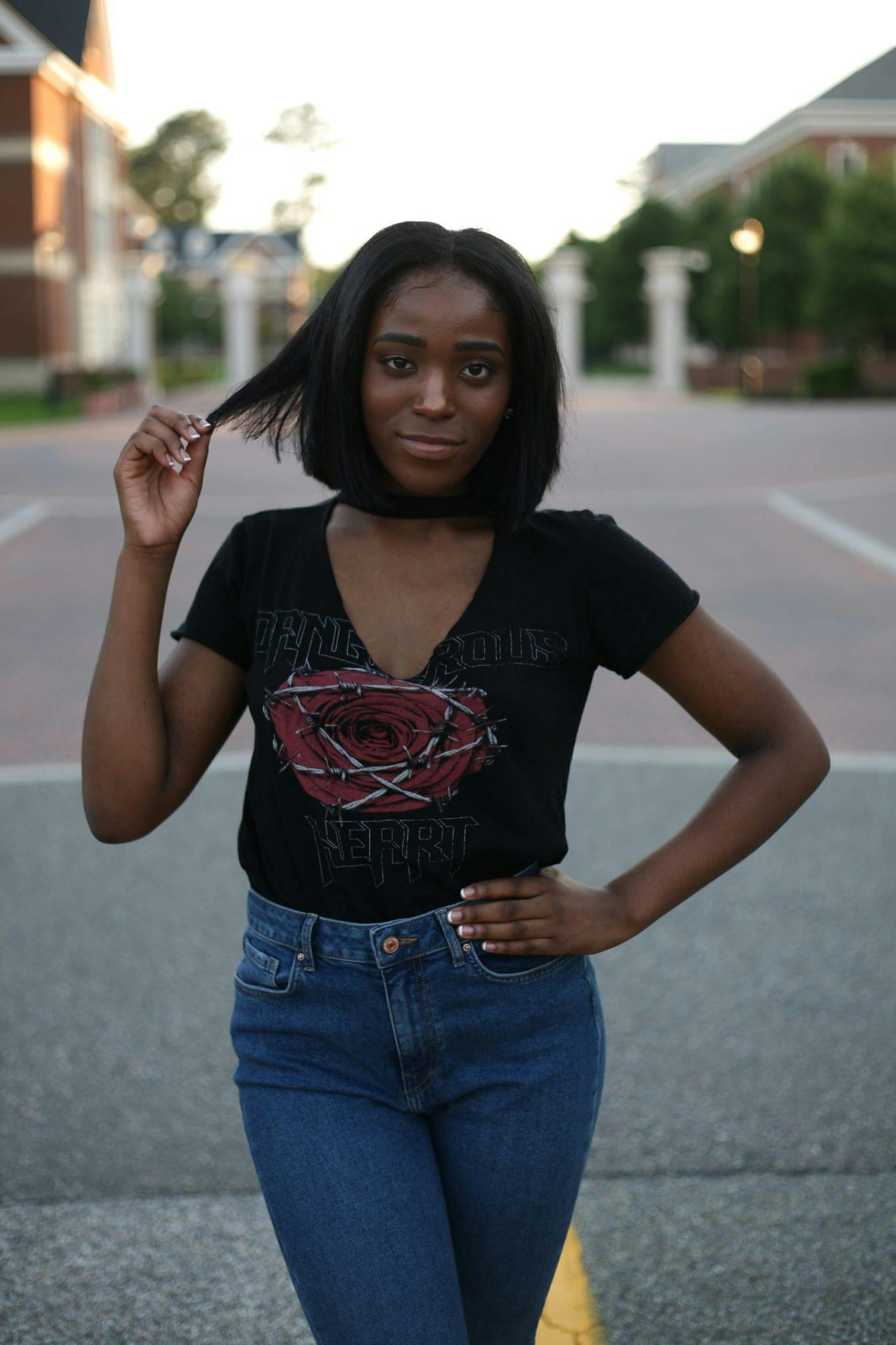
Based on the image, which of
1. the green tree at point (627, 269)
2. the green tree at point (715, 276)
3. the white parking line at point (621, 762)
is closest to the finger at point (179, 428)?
the white parking line at point (621, 762)

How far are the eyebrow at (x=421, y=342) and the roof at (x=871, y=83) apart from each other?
1.73 ft

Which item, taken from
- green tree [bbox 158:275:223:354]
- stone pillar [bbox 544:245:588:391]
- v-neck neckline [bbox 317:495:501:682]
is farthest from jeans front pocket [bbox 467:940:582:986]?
green tree [bbox 158:275:223:354]

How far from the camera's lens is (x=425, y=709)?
76.3 inches

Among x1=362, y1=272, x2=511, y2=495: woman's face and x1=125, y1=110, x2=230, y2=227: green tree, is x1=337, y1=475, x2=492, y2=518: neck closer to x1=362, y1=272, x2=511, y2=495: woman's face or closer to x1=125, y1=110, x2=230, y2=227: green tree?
x1=362, y1=272, x2=511, y2=495: woman's face

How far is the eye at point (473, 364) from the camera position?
1.98 m

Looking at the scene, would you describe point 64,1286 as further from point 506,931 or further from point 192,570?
point 192,570

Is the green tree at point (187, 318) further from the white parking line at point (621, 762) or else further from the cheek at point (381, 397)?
the cheek at point (381, 397)

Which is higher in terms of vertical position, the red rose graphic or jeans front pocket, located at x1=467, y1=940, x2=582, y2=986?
the red rose graphic

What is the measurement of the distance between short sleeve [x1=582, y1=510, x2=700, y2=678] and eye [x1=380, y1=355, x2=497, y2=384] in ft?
0.73

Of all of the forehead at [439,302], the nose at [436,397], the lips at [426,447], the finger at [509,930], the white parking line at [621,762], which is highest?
the forehead at [439,302]

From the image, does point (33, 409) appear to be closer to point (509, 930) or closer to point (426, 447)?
point (426, 447)

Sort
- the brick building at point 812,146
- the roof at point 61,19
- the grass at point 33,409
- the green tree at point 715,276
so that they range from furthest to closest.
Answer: the green tree at point 715,276, the grass at point 33,409, the roof at point 61,19, the brick building at point 812,146

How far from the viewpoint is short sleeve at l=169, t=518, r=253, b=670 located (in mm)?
2086

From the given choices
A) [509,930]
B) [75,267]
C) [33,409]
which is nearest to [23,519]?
[509,930]
